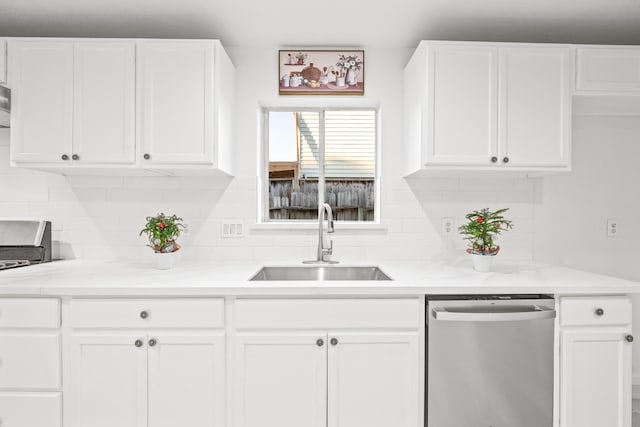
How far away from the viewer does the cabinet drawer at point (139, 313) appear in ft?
5.51

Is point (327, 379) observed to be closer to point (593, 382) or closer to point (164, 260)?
point (164, 260)

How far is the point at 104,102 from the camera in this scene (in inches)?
79.7

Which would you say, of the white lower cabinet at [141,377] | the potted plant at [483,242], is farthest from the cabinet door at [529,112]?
the white lower cabinet at [141,377]

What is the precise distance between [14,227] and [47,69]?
3.25ft

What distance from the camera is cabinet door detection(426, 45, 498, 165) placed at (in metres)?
2.05

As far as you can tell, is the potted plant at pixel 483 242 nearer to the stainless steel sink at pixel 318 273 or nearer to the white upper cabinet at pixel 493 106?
the white upper cabinet at pixel 493 106

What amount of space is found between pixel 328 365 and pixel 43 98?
6.73ft

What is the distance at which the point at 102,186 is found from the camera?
2420 millimetres

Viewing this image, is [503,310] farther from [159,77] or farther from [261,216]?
[159,77]

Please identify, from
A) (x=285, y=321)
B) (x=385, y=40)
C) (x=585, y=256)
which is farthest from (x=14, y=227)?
(x=585, y=256)

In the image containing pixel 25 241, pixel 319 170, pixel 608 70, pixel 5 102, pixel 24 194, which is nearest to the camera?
pixel 5 102

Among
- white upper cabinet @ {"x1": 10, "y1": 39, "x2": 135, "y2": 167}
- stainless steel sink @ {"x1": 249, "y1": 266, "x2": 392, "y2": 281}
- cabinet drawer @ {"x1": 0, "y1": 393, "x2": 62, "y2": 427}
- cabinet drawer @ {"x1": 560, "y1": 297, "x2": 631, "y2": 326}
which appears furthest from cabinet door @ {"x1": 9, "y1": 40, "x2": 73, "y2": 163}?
cabinet drawer @ {"x1": 560, "y1": 297, "x2": 631, "y2": 326}

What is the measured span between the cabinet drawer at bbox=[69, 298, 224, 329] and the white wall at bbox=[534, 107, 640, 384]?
7.01 ft

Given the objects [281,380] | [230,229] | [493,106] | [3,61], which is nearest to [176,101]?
[230,229]
